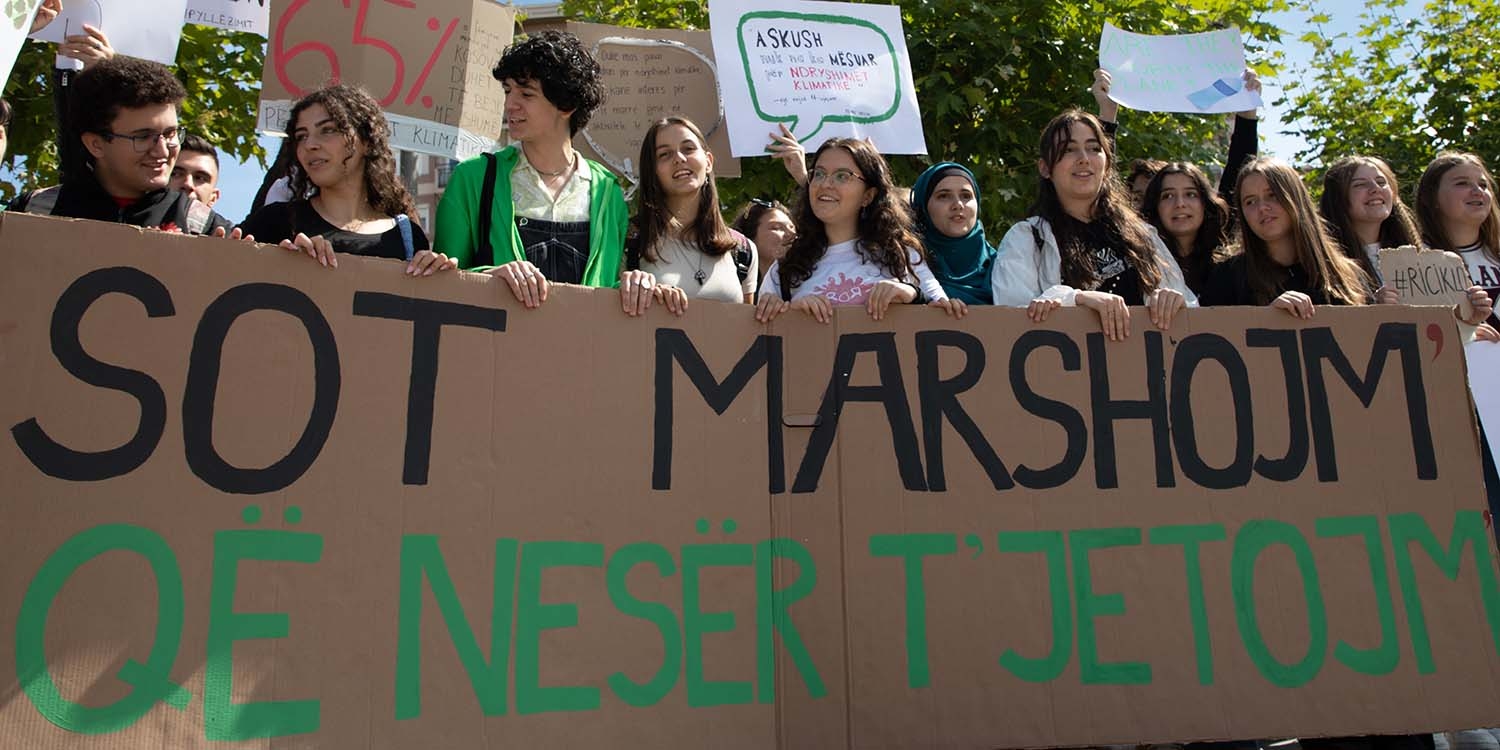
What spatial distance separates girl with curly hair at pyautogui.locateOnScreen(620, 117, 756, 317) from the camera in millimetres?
3547

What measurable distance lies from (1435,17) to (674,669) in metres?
9.53

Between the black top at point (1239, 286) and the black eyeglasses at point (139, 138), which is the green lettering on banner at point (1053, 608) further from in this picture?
the black eyeglasses at point (139, 138)

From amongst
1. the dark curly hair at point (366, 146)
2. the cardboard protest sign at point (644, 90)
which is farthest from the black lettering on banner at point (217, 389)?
the cardboard protest sign at point (644, 90)

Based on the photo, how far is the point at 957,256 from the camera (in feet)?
13.0

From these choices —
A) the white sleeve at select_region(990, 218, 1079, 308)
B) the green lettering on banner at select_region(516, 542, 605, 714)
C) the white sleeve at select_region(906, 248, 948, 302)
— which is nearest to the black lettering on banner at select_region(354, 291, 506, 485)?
the green lettering on banner at select_region(516, 542, 605, 714)

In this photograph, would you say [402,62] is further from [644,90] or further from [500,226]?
[500,226]

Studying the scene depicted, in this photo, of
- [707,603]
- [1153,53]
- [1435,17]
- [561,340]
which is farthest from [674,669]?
[1435,17]

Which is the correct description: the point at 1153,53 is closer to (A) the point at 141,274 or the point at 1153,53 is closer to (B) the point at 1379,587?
(B) the point at 1379,587

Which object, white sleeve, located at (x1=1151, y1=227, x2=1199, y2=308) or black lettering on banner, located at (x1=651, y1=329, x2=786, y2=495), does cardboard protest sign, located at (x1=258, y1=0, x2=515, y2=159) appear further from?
white sleeve, located at (x1=1151, y1=227, x2=1199, y2=308)

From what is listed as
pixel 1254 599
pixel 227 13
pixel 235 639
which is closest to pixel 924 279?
pixel 1254 599

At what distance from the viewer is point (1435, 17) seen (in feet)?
31.7

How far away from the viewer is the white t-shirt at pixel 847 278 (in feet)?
11.5

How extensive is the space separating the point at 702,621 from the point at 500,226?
1.19m

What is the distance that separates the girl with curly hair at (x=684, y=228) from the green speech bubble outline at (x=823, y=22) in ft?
2.58
